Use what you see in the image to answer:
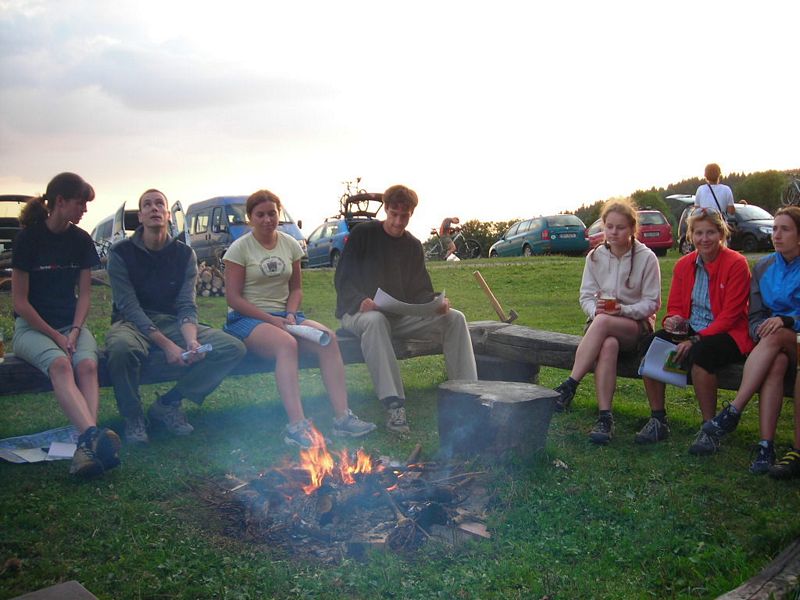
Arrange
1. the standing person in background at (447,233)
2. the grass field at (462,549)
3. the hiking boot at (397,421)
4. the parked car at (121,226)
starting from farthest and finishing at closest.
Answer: the standing person in background at (447,233) → the parked car at (121,226) → the hiking boot at (397,421) → the grass field at (462,549)

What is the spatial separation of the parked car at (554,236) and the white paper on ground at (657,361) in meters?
16.1

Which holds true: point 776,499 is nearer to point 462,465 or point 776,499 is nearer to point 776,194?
point 462,465

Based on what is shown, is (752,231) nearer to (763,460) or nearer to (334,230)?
(334,230)

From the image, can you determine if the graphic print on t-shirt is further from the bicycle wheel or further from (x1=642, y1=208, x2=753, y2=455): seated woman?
the bicycle wheel

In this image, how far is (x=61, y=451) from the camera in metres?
4.37

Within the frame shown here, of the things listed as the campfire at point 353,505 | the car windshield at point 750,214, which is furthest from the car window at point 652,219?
the campfire at point 353,505

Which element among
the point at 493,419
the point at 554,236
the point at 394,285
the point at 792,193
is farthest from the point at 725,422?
the point at 554,236

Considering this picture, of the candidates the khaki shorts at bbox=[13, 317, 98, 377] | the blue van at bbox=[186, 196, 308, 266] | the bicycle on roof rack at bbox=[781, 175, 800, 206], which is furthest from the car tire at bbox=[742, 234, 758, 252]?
the khaki shorts at bbox=[13, 317, 98, 377]

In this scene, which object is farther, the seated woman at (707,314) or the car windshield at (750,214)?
the car windshield at (750,214)

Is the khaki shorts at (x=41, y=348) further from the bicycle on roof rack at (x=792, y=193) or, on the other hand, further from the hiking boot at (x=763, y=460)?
the bicycle on roof rack at (x=792, y=193)

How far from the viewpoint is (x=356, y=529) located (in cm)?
339

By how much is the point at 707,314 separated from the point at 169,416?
135 inches

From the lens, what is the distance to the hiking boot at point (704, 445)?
172 inches

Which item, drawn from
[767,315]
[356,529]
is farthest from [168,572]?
[767,315]
